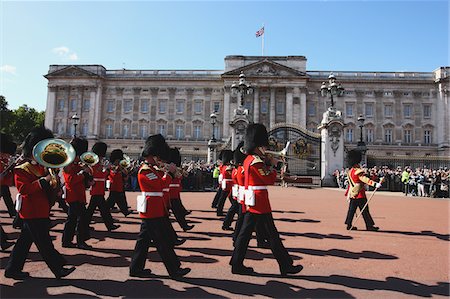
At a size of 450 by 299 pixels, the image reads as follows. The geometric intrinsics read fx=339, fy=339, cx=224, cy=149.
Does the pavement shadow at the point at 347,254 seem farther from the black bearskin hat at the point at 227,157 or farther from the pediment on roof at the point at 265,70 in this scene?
the pediment on roof at the point at 265,70

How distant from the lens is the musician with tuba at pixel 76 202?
5.97 m

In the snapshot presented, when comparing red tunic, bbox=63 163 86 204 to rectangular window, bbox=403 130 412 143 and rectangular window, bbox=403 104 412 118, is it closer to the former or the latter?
rectangular window, bbox=403 130 412 143

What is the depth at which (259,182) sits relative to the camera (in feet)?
15.6

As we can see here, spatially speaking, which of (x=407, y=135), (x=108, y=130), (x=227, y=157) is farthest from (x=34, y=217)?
(x=407, y=135)

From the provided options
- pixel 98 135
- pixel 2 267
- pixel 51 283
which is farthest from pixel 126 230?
pixel 98 135

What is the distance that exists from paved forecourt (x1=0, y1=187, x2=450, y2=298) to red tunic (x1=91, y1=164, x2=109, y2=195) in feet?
3.03

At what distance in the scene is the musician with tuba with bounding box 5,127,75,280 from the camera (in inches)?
165

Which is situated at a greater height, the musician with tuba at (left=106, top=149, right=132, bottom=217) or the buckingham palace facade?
the buckingham palace facade

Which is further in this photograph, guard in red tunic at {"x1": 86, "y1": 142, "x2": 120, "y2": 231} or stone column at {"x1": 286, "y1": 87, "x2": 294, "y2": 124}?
stone column at {"x1": 286, "y1": 87, "x2": 294, "y2": 124}

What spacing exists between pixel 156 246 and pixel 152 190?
74 cm

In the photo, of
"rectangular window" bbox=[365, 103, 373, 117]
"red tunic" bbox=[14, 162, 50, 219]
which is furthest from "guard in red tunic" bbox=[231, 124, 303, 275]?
"rectangular window" bbox=[365, 103, 373, 117]

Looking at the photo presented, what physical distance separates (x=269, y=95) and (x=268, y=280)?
155 ft

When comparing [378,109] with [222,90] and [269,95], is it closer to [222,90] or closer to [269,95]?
[269,95]

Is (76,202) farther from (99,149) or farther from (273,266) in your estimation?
(273,266)
